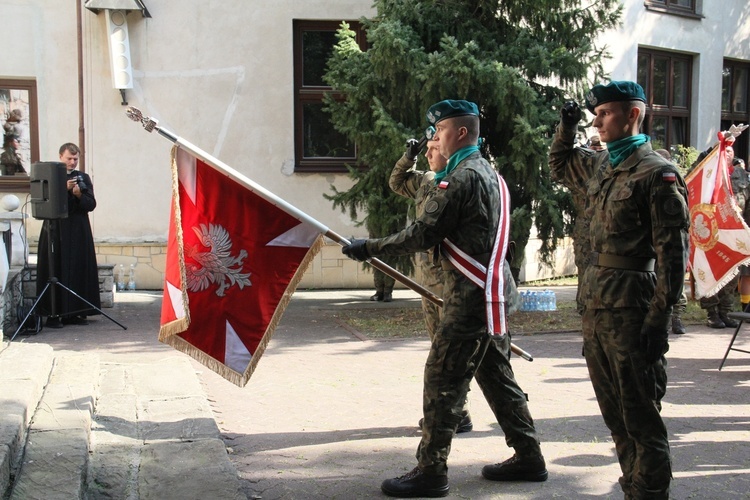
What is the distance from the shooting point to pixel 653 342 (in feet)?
12.6

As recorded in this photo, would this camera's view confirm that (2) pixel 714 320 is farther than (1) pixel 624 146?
Yes

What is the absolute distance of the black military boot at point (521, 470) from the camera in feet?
16.1

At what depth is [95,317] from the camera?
440 inches

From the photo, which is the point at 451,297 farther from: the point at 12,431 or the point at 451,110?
the point at 12,431

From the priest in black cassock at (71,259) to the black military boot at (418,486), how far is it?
22.0 ft

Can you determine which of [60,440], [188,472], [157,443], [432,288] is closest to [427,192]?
[432,288]

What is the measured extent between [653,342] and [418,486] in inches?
60.6

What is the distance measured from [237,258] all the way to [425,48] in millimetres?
6170

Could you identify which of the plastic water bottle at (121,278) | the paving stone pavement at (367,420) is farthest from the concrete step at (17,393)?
the plastic water bottle at (121,278)

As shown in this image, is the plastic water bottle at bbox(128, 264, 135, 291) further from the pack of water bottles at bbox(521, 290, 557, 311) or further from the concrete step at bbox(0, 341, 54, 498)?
the concrete step at bbox(0, 341, 54, 498)

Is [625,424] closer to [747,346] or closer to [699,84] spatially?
[747,346]

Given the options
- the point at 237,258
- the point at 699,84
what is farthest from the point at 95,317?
the point at 699,84

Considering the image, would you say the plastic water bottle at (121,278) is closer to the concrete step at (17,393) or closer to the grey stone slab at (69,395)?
the grey stone slab at (69,395)

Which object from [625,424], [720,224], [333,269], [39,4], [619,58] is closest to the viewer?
[625,424]
